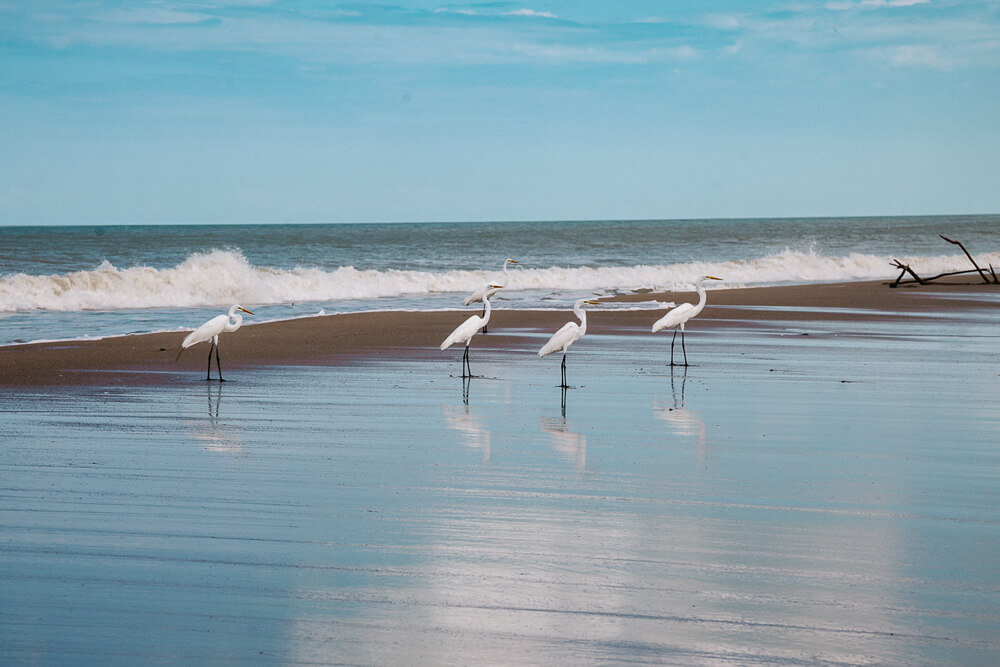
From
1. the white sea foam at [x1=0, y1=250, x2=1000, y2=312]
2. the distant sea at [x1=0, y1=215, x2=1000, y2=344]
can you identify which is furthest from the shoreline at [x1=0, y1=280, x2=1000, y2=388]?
the white sea foam at [x1=0, y1=250, x2=1000, y2=312]

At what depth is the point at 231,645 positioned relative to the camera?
3902mm

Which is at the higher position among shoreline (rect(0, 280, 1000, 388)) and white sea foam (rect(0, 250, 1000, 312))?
white sea foam (rect(0, 250, 1000, 312))

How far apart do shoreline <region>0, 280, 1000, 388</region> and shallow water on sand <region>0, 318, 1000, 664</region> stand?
6.95 feet

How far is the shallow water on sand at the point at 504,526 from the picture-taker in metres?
3.98

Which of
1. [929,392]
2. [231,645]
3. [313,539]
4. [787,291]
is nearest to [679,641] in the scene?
[231,645]

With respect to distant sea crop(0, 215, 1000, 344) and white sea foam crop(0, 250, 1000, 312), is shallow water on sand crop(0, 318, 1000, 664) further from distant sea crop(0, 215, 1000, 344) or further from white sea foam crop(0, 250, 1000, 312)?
white sea foam crop(0, 250, 1000, 312)

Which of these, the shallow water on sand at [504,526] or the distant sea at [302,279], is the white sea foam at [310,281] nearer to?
the distant sea at [302,279]

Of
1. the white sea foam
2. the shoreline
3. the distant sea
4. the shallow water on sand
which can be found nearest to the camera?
the shallow water on sand

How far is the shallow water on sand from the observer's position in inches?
157

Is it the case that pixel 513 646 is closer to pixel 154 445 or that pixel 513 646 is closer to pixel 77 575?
pixel 77 575

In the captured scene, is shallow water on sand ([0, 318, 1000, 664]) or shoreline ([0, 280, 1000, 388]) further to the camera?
shoreline ([0, 280, 1000, 388])

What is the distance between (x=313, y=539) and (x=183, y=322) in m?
14.6

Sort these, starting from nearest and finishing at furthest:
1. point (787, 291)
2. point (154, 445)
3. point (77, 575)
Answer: point (77, 575) → point (154, 445) → point (787, 291)

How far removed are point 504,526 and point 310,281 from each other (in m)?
24.4
